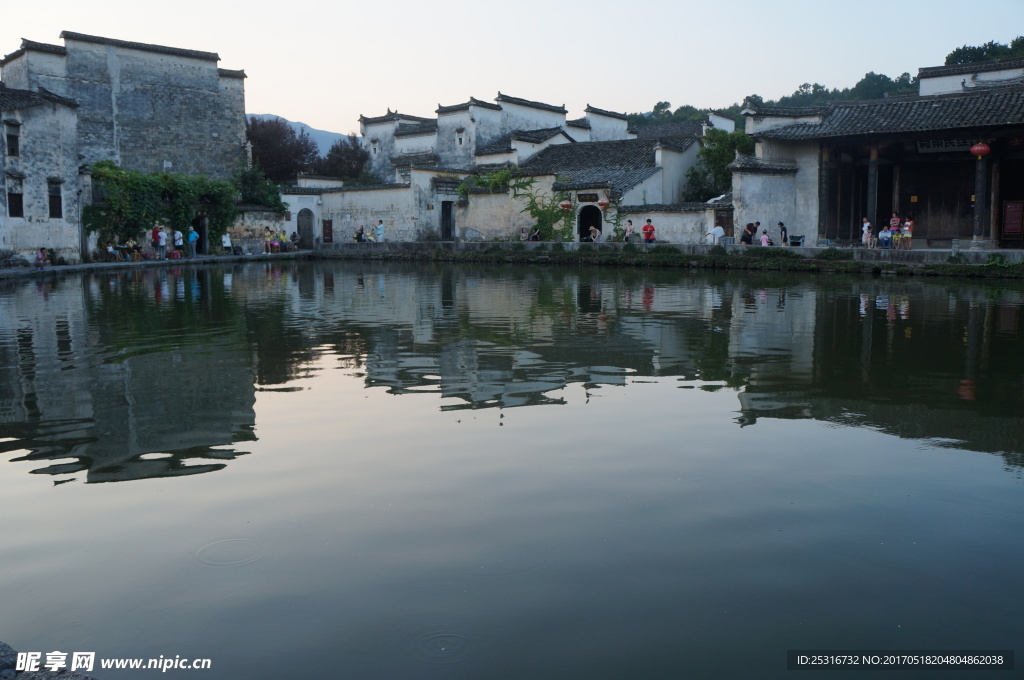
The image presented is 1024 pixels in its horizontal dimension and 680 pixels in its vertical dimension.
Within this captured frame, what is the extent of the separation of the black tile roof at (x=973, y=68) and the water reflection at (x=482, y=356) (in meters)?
14.5

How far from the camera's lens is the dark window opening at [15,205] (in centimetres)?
2620

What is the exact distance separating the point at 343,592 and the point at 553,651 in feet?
3.22

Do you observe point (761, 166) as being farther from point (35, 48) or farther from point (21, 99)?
point (35, 48)

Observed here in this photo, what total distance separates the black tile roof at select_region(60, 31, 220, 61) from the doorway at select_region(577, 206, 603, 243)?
18154mm

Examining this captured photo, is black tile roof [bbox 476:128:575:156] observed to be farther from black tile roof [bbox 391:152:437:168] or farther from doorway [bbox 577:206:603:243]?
doorway [bbox 577:206:603:243]

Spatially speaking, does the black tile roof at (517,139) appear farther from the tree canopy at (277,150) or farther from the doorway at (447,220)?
the tree canopy at (277,150)

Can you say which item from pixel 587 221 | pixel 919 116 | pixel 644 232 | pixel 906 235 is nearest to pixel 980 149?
pixel 919 116

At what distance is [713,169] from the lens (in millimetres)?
34750

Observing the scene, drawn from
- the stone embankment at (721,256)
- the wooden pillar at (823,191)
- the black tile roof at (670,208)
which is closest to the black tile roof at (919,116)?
the wooden pillar at (823,191)

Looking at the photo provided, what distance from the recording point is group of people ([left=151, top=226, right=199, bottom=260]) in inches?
1248

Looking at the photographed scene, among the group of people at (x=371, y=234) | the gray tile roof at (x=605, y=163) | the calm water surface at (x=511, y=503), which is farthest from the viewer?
the group of people at (x=371, y=234)

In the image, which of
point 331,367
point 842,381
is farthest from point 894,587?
point 331,367

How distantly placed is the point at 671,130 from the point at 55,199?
28706 mm

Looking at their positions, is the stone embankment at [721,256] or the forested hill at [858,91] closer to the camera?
the stone embankment at [721,256]
